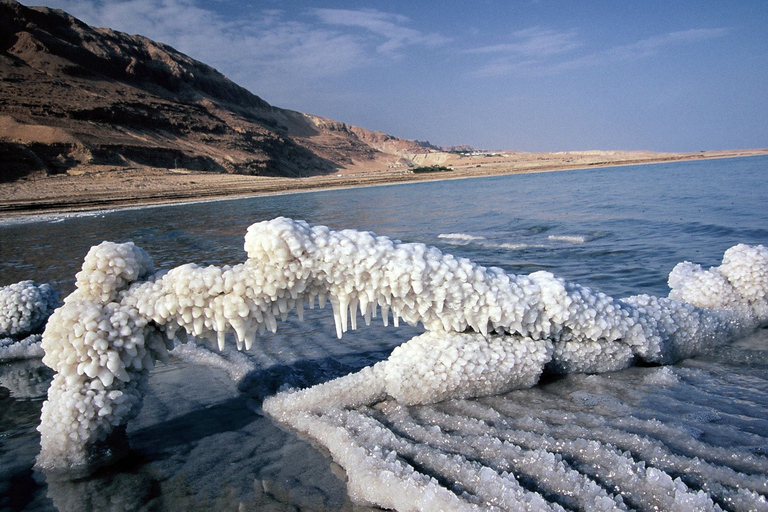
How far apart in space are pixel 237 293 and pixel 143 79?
70.5 meters

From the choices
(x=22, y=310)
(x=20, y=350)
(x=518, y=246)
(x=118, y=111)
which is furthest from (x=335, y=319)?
(x=118, y=111)

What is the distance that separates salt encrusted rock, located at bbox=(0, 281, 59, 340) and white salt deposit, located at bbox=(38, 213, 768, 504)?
249 centimetres

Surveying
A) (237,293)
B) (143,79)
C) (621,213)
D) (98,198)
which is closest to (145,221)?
(98,198)

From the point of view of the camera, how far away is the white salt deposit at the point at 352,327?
2043mm

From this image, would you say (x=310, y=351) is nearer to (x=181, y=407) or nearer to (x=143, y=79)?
(x=181, y=407)

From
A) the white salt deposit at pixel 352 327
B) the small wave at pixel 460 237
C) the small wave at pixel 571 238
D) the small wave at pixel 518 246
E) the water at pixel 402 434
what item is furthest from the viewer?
the small wave at pixel 460 237

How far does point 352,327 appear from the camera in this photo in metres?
2.33

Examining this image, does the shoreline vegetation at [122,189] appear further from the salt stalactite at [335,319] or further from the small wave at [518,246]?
the salt stalactite at [335,319]

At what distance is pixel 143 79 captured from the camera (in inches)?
2432

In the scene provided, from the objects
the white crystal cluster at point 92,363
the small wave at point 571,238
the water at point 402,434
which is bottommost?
the water at point 402,434

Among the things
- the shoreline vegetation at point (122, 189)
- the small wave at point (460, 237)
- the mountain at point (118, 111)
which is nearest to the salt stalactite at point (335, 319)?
the small wave at point (460, 237)

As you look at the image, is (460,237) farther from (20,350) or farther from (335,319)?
(335,319)

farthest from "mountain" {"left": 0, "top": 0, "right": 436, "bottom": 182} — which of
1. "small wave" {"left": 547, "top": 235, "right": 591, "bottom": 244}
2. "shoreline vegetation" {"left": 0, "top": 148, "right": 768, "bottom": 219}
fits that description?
"small wave" {"left": 547, "top": 235, "right": 591, "bottom": 244}

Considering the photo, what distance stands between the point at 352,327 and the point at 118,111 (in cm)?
5256
